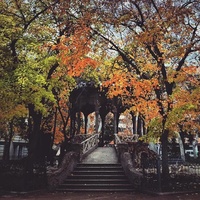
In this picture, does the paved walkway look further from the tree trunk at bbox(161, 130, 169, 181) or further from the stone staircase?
the tree trunk at bbox(161, 130, 169, 181)

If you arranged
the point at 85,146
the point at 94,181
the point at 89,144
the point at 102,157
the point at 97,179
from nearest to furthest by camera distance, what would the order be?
the point at 94,181 < the point at 97,179 < the point at 102,157 < the point at 85,146 < the point at 89,144

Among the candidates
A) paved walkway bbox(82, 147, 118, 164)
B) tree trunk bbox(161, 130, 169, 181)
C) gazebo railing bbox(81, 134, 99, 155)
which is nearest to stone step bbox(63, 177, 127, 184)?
tree trunk bbox(161, 130, 169, 181)

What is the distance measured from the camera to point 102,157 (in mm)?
17688

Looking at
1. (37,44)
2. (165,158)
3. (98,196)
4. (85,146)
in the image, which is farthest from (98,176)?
(37,44)

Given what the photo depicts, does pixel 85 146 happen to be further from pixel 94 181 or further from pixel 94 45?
pixel 94 45

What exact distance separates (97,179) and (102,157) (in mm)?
3772

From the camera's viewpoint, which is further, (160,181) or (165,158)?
(165,158)

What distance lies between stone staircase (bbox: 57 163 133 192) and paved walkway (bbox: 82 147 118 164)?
2.72 ft

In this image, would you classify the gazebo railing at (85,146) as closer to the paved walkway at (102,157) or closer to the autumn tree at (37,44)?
the paved walkway at (102,157)

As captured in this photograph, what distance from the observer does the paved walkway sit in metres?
16.5


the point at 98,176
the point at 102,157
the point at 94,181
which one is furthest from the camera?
the point at 102,157

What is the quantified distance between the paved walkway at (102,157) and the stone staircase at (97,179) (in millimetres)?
831

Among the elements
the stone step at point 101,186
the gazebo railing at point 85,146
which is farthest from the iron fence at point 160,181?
the gazebo railing at point 85,146

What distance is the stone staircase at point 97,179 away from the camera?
13.1m
